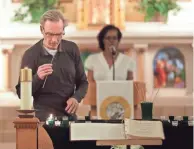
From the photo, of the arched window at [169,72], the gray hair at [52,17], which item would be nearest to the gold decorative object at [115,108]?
the gray hair at [52,17]

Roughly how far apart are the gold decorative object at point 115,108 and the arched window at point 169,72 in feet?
12.4

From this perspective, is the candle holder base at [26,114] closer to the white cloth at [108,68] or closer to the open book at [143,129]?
the open book at [143,129]

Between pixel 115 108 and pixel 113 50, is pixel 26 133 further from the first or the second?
pixel 113 50

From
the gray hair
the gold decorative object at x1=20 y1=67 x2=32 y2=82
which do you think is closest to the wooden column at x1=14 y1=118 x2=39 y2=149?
the gold decorative object at x1=20 y1=67 x2=32 y2=82

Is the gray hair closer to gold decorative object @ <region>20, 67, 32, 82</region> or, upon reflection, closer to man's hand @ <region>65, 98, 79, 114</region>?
man's hand @ <region>65, 98, 79, 114</region>

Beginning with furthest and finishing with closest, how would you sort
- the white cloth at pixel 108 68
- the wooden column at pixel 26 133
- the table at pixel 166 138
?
the white cloth at pixel 108 68, the table at pixel 166 138, the wooden column at pixel 26 133

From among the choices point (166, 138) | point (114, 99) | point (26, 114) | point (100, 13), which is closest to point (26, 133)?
point (26, 114)

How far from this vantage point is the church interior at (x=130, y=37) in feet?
25.7

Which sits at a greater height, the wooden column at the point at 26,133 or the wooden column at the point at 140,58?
the wooden column at the point at 140,58

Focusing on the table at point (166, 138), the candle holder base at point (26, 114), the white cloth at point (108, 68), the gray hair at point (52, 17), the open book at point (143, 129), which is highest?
the gray hair at point (52, 17)

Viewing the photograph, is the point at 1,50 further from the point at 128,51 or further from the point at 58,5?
Result: the point at 128,51

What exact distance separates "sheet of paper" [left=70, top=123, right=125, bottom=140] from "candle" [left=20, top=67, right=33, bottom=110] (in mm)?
Answer: 258

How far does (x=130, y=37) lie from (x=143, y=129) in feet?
17.5

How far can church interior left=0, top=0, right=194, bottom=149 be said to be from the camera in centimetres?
782
